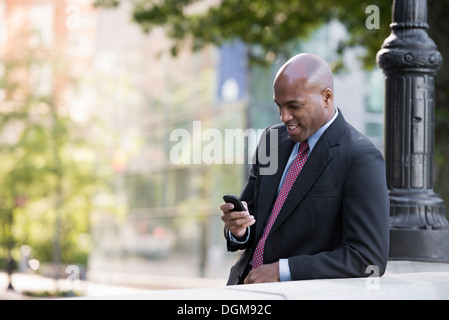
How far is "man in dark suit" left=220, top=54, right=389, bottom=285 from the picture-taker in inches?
118

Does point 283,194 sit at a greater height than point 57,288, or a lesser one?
greater

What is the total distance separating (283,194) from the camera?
10.5ft

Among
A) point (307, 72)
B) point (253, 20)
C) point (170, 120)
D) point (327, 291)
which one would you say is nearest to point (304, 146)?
point (307, 72)

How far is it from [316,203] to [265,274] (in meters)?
0.33

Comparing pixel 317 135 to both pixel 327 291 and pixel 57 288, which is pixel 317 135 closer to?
pixel 327 291

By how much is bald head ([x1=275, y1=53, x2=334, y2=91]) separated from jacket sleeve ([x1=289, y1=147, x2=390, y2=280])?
0.38 meters

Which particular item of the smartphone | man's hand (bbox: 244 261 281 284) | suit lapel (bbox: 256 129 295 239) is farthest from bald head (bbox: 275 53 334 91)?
man's hand (bbox: 244 261 281 284)

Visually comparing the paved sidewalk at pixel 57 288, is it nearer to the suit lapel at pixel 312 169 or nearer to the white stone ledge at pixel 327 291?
the suit lapel at pixel 312 169

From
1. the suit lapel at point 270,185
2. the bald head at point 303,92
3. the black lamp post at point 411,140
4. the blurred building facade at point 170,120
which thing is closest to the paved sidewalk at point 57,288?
the blurred building facade at point 170,120

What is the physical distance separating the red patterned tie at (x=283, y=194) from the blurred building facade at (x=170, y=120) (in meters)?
18.1

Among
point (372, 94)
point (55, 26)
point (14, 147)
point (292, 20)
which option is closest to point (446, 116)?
point (292, 20)

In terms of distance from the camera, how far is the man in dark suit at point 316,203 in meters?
2.99

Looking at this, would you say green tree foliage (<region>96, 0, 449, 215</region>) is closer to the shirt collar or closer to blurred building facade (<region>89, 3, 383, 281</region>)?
blurred building facade (<region>89, 3, 383, 281</region>)

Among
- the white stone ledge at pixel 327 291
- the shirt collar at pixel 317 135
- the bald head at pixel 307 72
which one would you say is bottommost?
the white stone ledge at pixel 327 291
